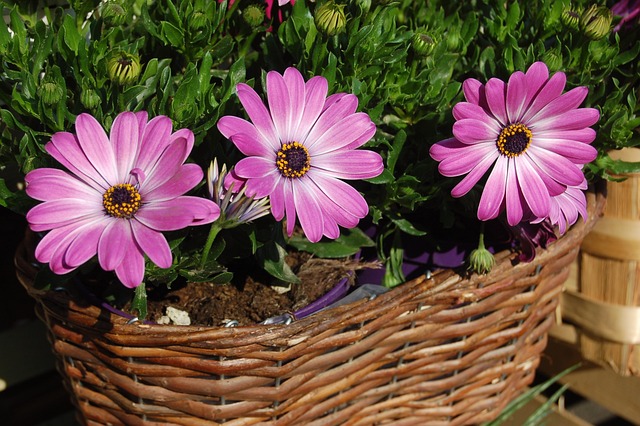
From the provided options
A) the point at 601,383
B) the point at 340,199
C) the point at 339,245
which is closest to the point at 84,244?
the point at 340,199

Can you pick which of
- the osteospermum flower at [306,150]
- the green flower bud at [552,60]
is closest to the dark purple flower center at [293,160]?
the osteospermum flower at [306,150]

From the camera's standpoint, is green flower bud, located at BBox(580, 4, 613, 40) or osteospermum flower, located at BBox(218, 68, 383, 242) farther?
green flower bud, located at BBox(580, 4, 613, 40)

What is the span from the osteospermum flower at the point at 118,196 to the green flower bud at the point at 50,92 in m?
0.08

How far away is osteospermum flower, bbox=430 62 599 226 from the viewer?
0.73 metres

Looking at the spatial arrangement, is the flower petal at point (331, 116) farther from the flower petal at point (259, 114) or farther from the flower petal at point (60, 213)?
the flower petal at point (60, 213)

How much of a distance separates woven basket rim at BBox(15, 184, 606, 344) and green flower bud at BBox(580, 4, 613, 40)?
0.23 m

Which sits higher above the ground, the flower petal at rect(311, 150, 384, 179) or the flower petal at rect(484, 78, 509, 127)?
the flower petal at rect(484, 78, 509, 127)

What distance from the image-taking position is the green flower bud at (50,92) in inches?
27.5

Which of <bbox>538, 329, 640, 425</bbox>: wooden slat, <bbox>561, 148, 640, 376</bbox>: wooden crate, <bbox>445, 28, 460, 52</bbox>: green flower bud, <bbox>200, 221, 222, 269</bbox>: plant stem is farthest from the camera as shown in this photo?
<bbox>538, 329, 640, 425</bbox>: wooden slat

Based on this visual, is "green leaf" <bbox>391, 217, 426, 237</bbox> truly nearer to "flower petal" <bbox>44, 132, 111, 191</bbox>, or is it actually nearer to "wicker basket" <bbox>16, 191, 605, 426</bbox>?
"wicker basket" <bbox>16, 191, 605, 426</bbox>

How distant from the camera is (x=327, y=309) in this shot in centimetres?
77

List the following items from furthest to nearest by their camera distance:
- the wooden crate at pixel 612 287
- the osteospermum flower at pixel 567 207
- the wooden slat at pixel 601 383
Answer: the wooden slat at pixel 601 383, the wooden crate at pixel 612 287, the osteospermum flower at pixel 567 207

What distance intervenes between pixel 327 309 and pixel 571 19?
0.43 m

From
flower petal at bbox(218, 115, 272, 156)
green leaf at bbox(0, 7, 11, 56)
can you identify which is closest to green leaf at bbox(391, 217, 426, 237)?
flower petal at bbox(218, 115, 272, 156)
